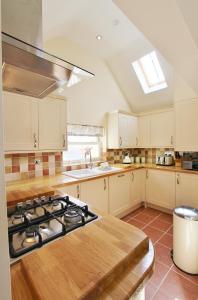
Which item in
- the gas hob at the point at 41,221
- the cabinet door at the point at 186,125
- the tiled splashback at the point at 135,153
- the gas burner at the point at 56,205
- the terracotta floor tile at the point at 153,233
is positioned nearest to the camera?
the gas hob at the point at 41,221

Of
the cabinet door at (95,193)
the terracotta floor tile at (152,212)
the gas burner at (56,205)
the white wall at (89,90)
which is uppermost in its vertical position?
the white wall at (89,90)

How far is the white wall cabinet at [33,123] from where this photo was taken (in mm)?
1642

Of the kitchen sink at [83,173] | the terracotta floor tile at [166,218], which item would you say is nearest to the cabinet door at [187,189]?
the terracotta floor tile at [166,218]

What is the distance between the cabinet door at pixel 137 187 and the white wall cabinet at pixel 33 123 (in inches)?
55.8

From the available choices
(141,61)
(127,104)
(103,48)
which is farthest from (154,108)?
(103,48)

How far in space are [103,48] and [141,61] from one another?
79 cm

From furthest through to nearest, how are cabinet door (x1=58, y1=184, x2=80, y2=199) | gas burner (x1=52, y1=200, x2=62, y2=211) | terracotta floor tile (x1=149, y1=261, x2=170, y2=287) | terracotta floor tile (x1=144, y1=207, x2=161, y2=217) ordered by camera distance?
1. terracotta floor tile (x1=144, y1=207, x2=161, y2=217)
2. cabinet door (x1=58, y1=184, x2=80, y2=199)
3. terracotta floor tile (x1=149, y1=261, x2=170, y2=287)
4. gas burner (x1=52, y1=200, x2=62, y2=211)

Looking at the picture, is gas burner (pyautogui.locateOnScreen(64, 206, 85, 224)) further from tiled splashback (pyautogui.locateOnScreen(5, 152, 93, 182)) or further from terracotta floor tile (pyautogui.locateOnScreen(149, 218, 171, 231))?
terracotta floor tile (pyautogui.locateOnScreen(149, 218, 171, 231))

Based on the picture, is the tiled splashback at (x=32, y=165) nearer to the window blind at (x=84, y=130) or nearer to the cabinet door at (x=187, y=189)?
the window blind at (x=84, y=130)

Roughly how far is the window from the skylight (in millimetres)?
1292

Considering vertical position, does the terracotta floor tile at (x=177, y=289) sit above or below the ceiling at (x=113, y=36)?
below

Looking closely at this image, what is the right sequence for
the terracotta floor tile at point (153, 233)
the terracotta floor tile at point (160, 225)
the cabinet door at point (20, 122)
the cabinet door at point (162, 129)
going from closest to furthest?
the cabinet door at point (20, 122)
the terracotta floor tile at point (153, 233)
the terracotta floor tile at point (160, 225)
the cabinet door at point (162, 129)

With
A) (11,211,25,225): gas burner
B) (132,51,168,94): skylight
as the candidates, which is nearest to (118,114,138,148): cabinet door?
(132,51,168,94): skylight

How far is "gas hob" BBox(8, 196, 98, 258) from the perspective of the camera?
646 mm
